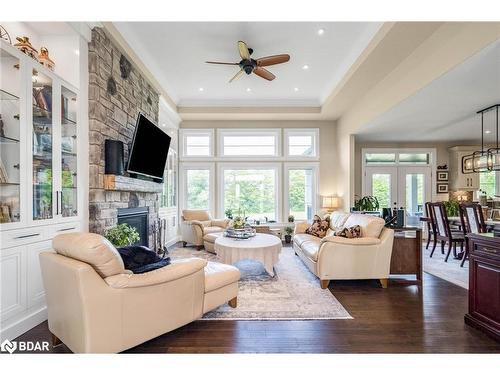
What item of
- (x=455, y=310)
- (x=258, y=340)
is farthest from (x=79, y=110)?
(x=455, y=310)

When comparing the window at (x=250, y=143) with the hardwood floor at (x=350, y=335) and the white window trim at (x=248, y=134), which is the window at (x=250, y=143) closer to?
the white window trim at (x=248, y=134)

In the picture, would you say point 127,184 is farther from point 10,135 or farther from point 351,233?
point 351,233

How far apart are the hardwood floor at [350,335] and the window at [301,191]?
14.8 feet

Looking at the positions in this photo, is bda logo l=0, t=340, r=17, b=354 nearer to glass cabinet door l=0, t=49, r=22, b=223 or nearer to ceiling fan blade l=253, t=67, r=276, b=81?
glass cabinet door l=0, t=49, r=22, b=223

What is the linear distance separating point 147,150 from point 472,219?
562 cm

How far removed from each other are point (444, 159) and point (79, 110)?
8.76 m

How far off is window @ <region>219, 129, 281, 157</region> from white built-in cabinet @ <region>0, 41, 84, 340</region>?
4.75 m

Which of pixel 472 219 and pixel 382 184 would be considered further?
pixel 382 184

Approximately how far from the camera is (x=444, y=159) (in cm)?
769

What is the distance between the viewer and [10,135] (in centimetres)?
245

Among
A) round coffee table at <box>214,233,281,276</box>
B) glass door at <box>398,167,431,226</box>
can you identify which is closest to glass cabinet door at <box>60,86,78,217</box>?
round coffee table at <box>214,233,281,276</box>

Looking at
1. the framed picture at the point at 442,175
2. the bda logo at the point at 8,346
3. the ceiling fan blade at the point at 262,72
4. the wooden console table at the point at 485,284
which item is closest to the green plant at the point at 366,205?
the wooden console table at the point at 485,284

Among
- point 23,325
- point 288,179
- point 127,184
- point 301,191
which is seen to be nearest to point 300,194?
point 301,191

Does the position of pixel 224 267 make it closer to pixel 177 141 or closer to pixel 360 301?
pixel 360 301
